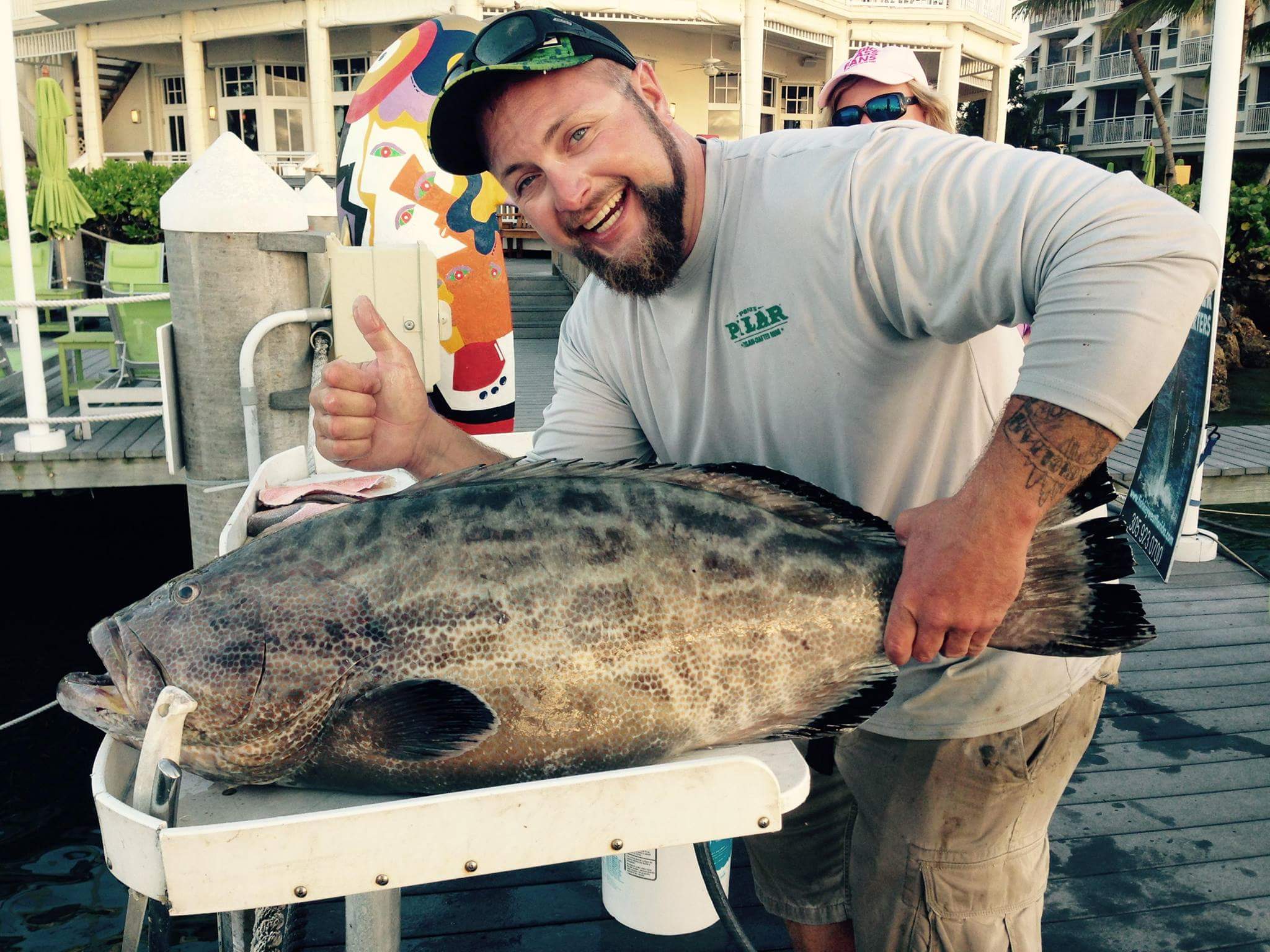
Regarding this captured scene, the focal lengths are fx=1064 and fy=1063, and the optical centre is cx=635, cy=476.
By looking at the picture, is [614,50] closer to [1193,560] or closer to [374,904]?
[374,904]

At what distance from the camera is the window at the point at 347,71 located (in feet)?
99.1

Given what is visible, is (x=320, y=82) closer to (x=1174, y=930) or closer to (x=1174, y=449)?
(x=1174, y=449)

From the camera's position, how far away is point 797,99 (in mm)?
34938

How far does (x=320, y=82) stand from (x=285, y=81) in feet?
15.2

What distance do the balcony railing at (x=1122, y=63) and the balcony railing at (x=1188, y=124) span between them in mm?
4379

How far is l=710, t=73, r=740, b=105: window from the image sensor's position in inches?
1254

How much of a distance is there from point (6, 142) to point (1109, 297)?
25.4 feet

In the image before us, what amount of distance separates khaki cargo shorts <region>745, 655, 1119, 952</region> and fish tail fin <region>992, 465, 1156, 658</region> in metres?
0.48

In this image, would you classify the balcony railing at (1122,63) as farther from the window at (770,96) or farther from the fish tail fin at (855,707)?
the fish tail fin at (855,707)

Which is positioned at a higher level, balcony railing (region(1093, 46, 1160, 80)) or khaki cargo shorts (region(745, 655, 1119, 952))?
balcony railing (region(1093, 46, 1160, 80))

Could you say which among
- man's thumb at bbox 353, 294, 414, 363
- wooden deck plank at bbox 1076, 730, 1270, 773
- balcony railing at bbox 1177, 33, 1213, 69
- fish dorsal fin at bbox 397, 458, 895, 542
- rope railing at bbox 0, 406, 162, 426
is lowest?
wooden deck plank at bbox 1076, 730, 1270, 773

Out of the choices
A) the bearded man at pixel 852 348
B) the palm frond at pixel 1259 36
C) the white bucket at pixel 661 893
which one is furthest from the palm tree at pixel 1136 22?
the bearded man at pixel 852 348

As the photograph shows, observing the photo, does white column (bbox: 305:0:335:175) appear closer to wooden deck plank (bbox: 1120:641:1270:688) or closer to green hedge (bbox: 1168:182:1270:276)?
green hedge (bbox: 1168:182:1270:276)

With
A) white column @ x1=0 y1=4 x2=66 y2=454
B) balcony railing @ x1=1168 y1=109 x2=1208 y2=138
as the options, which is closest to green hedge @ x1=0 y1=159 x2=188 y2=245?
white column @ x1=0 y1=4 x2=66 y2=454
